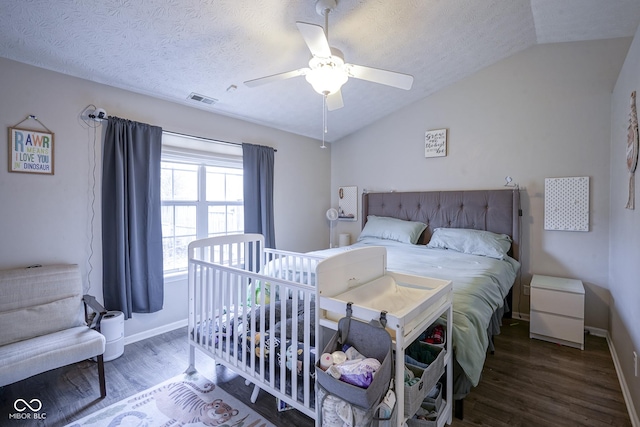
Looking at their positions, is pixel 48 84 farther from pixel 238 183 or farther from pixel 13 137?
pixel 238 183

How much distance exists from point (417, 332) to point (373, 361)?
26 centimetres

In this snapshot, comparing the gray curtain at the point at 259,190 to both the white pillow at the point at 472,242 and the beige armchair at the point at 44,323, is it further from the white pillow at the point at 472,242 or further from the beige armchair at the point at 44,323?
the white pillow at the point at 472,242

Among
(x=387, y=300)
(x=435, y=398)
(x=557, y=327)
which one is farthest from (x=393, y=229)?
(x=435, y=398)

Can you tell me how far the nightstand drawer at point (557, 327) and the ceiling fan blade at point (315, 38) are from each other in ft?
9.38

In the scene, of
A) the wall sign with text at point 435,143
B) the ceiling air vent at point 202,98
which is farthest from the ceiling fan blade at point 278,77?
the wall sign with text at point 435,143

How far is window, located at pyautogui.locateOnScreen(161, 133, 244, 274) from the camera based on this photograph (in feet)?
9.44

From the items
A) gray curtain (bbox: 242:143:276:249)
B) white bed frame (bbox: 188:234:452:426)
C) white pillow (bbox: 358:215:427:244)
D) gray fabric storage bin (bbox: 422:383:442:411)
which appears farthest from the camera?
white pillow (bbox: 358:215:427:244)

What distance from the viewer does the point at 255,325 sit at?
67.4 inches

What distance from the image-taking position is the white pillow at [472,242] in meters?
2.89

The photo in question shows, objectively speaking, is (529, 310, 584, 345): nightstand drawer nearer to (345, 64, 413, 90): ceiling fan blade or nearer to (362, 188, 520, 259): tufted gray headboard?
(362, 188, 520, 259): tufted gray headboard

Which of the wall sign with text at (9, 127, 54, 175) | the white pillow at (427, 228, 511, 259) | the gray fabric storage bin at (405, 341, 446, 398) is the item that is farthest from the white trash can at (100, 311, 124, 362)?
the white pillow at (427, 228, 511, 259)

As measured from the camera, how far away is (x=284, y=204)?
3.91 m

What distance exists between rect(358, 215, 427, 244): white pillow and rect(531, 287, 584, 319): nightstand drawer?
4.20ft

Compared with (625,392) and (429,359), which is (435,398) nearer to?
(429,359)
